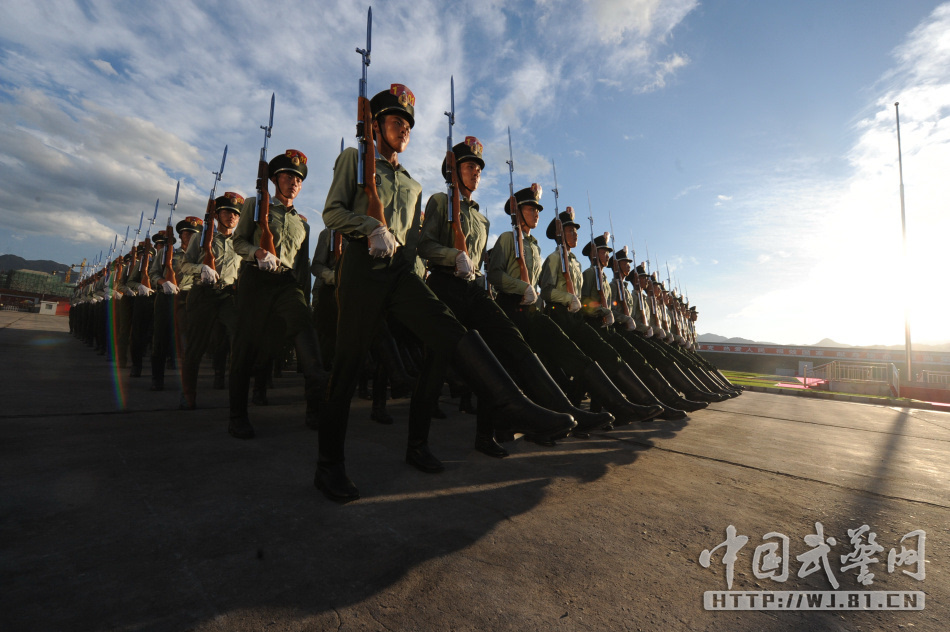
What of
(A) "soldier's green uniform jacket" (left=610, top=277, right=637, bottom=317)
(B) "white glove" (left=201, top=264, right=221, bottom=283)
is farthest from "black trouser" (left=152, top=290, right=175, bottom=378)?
(A) "soldier's green uniform jacket" (left=610, top=277, right=637, bottom=317)

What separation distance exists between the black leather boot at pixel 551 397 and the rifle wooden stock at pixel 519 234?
1716 mm

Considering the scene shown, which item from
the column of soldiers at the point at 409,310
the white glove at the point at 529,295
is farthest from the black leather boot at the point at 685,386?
the white glove at the point at 529,295

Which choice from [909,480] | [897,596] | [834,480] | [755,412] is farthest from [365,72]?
[755,412]

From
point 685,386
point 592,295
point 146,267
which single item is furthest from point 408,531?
point 146,267

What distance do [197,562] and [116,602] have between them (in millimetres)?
268

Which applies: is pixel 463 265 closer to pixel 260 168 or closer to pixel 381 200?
pixel 381 200

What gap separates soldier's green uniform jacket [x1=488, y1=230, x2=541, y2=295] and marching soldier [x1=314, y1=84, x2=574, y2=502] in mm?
1661

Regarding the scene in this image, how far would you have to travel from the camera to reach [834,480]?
11.0 feet

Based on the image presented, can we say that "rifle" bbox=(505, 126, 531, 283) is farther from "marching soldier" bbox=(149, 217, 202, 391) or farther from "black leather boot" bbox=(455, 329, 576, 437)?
"marching soldier" bbox=(149, 217, 202, 391)

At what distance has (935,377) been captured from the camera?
2191 cm

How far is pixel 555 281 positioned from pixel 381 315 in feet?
11.1

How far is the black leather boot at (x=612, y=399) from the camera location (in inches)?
145

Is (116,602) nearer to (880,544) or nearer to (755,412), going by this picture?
(880,544)

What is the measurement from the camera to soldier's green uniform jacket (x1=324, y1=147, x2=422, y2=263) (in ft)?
8.32
